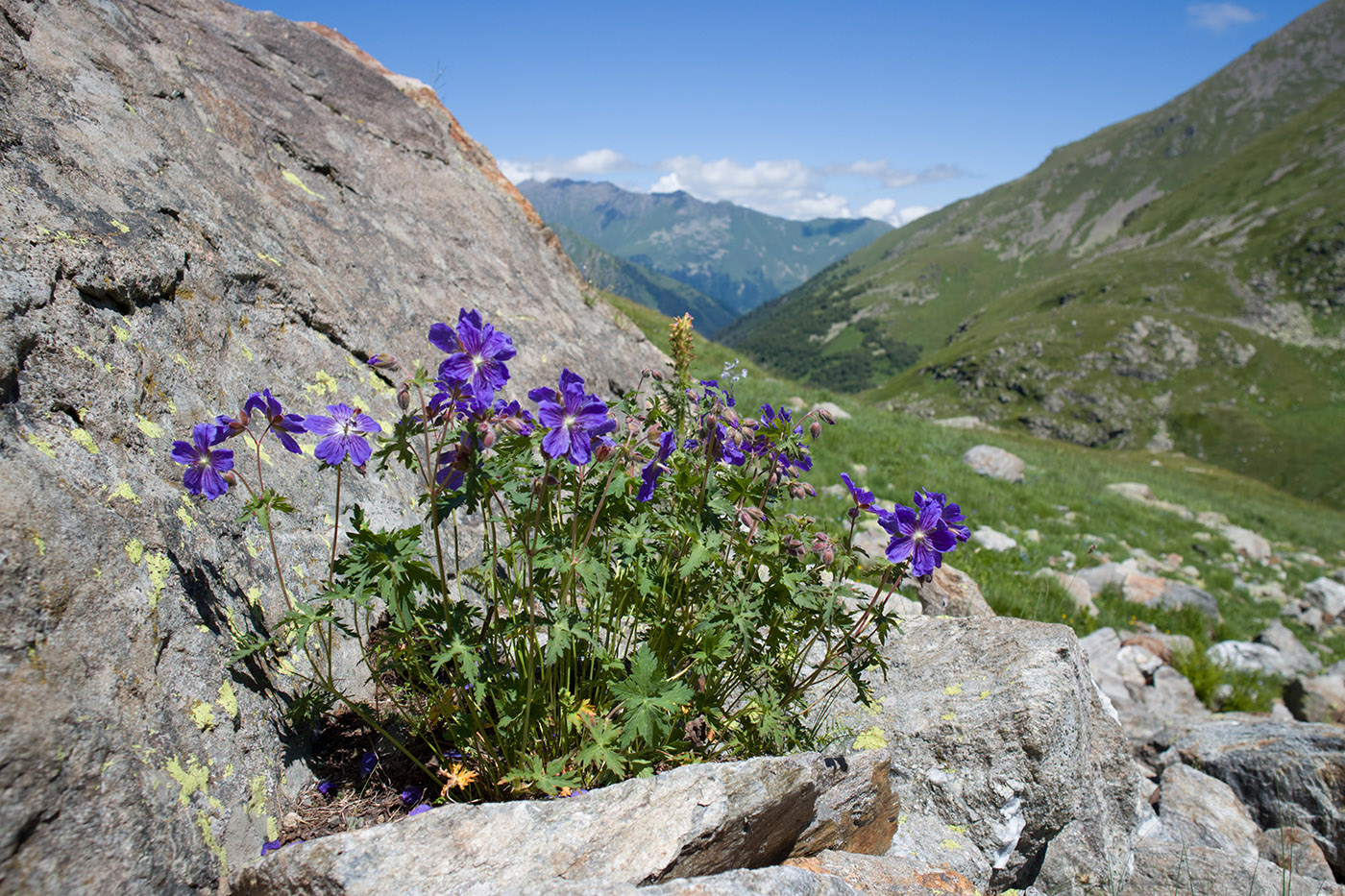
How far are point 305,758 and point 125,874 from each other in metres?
1.10

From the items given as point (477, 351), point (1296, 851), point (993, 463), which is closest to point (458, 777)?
point (477, 351)

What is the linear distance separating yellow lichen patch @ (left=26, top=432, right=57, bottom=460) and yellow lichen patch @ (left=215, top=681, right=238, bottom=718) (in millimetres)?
1127

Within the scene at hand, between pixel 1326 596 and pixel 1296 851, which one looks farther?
pixel 1326 596

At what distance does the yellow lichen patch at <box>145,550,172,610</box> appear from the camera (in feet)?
8.66

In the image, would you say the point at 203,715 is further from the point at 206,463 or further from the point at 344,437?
the point at 344,437

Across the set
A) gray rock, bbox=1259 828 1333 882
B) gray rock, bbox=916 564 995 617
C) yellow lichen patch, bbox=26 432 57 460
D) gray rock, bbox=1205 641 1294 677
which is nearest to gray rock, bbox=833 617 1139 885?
gray rock, bbox=916 564 995 617

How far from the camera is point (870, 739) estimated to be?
4.17m

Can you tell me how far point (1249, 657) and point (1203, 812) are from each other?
6.39 meters

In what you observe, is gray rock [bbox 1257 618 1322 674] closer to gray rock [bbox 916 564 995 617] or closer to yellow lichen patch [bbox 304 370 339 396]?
gray rock [bbox 916 564 995 617]

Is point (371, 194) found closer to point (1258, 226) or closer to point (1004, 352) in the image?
point (1004, 352)

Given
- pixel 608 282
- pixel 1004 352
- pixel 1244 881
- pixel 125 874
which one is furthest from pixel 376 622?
pixel 1004 352

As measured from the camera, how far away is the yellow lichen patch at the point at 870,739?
13.5 ft

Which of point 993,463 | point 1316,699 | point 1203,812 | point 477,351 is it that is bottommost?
point 1316,699

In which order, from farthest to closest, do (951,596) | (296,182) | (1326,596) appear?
1. (1326,596)
2. (951,596)
3. (296,182)
